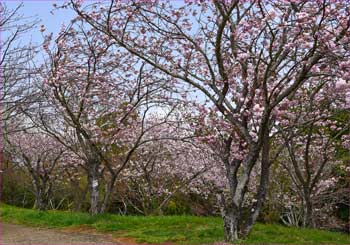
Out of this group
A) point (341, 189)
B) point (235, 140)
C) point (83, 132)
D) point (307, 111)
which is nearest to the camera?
point (235, 140)

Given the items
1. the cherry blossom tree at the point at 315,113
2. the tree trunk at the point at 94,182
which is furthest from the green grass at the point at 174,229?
the cherry blossom tree at the point at 315,113

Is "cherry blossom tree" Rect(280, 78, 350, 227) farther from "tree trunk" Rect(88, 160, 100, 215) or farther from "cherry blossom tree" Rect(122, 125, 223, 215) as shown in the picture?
"tree trunk" Rect(88, 160, 100, 215)

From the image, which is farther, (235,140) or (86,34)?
(86,34)

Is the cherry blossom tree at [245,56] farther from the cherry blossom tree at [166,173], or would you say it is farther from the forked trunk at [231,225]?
the cherry blossom tree at [166,173]

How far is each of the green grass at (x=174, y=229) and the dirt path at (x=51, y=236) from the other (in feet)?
1.34

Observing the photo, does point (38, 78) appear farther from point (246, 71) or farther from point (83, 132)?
point (246, 71)

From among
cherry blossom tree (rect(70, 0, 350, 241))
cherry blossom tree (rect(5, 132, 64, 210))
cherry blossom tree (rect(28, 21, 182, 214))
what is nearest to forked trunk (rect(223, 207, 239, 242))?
cherry blossom tree (rect(70, 0, 350, 241))

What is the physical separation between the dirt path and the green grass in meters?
0.41

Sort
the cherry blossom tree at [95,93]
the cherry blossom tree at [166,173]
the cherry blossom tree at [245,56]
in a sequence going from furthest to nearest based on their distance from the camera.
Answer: the cherry blossom tree at [166,173] < the cherry blossom tree at [95,93] < the cherry blossom tree at [245,56]

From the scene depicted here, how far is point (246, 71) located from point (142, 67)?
3.24 m

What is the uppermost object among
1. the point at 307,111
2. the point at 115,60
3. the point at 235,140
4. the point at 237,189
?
the point at 115,60

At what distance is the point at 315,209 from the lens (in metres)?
14.3

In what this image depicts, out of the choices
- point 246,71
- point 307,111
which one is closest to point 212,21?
point 246,71

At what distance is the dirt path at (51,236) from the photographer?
8277mm
